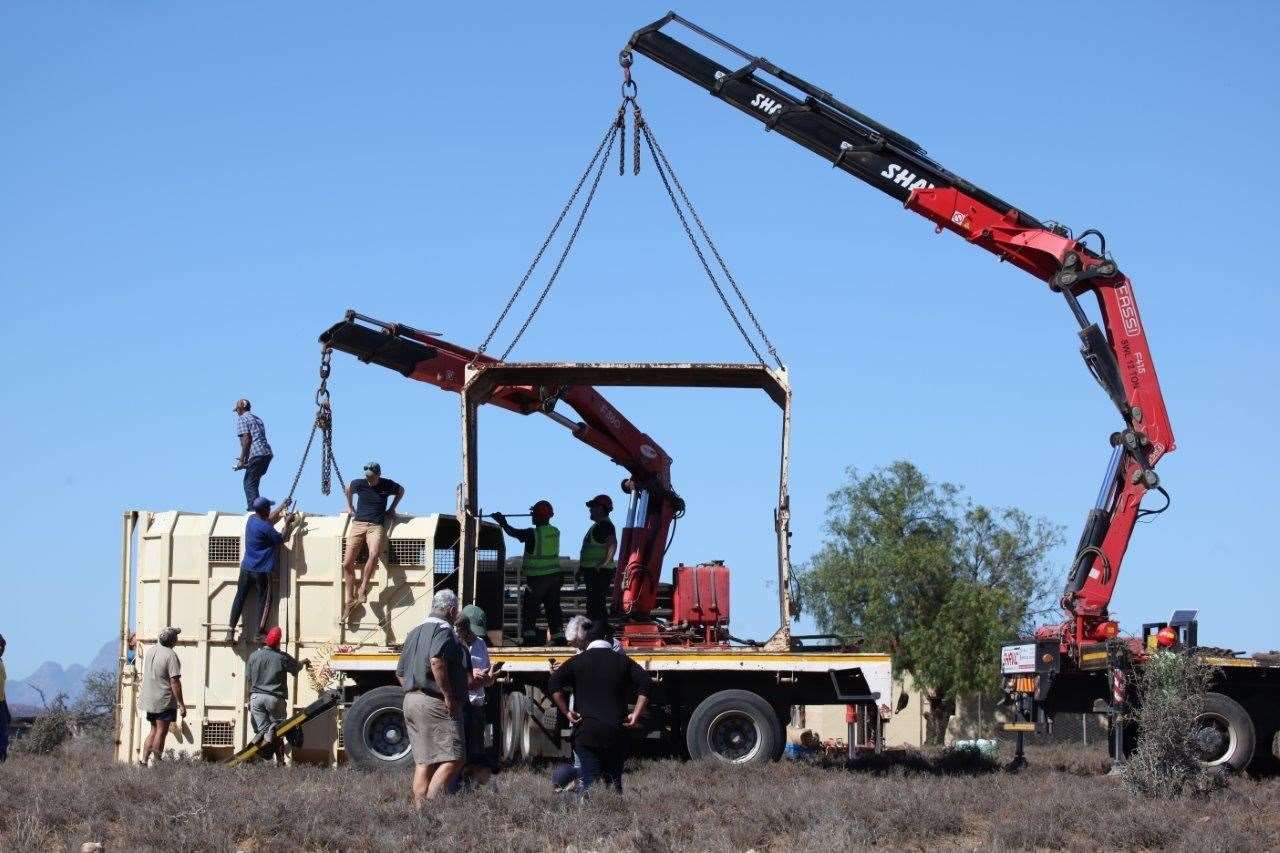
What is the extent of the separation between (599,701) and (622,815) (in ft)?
2.73

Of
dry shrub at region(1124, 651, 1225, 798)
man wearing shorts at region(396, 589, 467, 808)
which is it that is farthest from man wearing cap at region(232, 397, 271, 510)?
dry shrub at region(1124, 651, 1225, 798)

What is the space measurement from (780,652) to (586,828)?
5.60 m

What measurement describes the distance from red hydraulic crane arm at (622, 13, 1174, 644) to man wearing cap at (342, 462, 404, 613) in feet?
21.8

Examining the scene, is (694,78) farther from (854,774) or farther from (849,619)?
(849,619)

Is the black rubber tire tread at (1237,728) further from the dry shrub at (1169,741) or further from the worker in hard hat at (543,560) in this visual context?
the worker in hard hat at (543,560)

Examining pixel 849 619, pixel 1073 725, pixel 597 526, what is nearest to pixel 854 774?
pixel 597 526

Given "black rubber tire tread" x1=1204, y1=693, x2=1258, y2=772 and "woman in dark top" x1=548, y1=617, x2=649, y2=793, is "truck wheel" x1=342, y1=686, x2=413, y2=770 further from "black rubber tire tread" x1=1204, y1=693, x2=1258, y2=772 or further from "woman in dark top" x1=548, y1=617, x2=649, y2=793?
"black rubber tire tread" x1=1204, y1=693, x2=1258, y2=772

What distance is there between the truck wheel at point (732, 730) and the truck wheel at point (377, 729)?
285 centimetres

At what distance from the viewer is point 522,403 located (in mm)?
20953

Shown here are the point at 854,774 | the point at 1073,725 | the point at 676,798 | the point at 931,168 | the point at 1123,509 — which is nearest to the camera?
the point at 676,798

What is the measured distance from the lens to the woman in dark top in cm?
1248

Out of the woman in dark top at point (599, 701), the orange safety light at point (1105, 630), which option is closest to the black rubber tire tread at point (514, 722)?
the woman in dark top at point (599, 701)

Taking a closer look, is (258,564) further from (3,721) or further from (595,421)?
(595,421)

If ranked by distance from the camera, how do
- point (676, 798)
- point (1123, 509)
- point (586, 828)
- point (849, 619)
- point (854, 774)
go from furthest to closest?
1. point (849, 619)
2. point (1123, 509)
3. point (854, 774)
4. point (676, 798)
5. point (586, 828)
